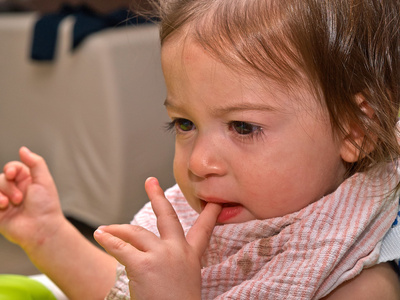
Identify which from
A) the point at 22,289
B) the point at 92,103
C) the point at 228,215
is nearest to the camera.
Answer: the point at 228,215

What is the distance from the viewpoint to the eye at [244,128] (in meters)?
0.64

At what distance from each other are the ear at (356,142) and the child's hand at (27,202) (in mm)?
484

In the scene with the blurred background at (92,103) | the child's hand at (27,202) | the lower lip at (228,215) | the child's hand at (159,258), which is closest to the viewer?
the child's hand at (159,258)

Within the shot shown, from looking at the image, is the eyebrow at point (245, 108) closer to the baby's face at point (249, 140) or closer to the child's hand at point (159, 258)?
the baby's face at point (249, 140)

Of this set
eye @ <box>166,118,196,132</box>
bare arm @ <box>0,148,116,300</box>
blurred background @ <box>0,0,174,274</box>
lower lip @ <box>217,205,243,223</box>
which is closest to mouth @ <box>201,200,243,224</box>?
lower lip @ <box>217,205,243,223</box>

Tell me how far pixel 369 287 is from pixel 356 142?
0.56 ft

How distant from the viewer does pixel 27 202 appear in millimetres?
894

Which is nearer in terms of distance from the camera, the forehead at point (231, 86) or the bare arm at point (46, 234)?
the forehead at point (231, 86)

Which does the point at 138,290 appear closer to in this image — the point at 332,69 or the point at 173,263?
the point at 173,263

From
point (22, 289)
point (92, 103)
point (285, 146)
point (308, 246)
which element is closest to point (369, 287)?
point (308, 246)

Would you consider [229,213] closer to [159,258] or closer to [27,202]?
[159,258]

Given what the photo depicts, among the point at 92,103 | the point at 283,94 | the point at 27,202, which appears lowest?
the point at 27,202

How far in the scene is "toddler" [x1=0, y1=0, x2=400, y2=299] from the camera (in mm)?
611

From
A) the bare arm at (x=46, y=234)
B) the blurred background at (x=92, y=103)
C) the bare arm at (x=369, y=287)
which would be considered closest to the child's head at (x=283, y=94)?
the bare arm at (x=369, y=287)
